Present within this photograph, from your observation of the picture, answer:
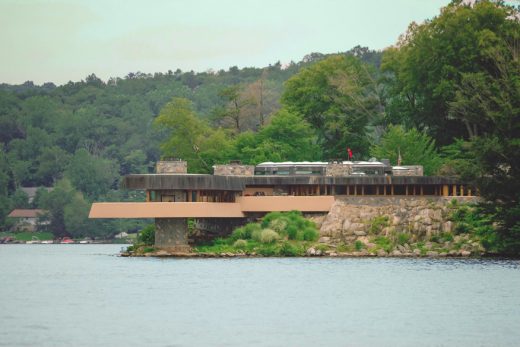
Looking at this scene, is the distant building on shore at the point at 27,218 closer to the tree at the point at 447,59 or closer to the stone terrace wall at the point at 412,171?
the tree at the point at 447,59

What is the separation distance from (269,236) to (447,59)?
2883 centimetres

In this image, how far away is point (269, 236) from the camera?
9438 cm

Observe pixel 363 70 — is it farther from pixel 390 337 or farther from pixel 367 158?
pixel 390 337

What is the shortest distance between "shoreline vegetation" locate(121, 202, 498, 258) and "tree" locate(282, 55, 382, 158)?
99.9 ft

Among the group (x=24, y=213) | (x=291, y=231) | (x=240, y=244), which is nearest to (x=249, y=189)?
(x=240, y=244)

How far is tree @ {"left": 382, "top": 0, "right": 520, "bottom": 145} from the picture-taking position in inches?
4368

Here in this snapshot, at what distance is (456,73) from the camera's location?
112938mm

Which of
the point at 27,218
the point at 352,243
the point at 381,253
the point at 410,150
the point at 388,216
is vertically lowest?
the point at 27,218

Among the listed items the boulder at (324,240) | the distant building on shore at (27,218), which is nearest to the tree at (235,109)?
the boulder at (324,240)

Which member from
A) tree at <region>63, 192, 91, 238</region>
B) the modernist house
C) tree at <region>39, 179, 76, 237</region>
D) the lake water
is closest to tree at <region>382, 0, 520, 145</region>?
the modernist house

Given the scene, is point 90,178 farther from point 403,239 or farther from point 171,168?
point 403,239

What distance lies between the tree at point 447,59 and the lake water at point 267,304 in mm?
27524

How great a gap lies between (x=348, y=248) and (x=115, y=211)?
16613 mm

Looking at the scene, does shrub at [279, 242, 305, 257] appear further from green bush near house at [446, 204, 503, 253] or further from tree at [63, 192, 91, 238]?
tree at [63, 192, 91, 238]
